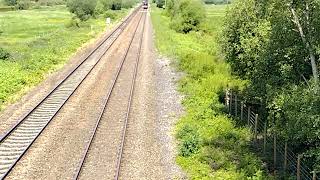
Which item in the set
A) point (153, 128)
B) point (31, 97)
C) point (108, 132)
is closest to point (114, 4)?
point (31, 97)

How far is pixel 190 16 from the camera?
7500cm

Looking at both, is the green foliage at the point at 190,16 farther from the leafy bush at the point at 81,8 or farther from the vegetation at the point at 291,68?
the vegetation at the point at 291,68

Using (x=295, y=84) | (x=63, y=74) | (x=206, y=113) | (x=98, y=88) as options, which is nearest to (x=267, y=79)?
(x=295, y=84)

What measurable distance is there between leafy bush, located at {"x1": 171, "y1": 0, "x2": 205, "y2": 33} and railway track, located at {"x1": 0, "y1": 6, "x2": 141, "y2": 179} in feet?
130

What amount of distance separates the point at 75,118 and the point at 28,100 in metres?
4.88

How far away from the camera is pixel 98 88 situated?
1200 inches

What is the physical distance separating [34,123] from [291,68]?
12.3m

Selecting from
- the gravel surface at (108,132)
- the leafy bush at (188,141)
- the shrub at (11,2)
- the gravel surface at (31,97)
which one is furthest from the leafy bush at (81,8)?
the leafy bush at (188,141)

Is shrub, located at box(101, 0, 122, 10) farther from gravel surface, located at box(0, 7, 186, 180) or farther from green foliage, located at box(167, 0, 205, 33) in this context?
gravel surface, located at box(0, 7, 186, 180)

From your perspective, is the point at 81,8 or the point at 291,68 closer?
the point at 291,68

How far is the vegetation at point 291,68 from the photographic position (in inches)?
618

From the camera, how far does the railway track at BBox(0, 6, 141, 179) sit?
1814 cm

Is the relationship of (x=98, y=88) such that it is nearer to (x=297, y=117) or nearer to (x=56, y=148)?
(x=56, y=148)

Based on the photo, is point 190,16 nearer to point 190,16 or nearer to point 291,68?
point 190,16
